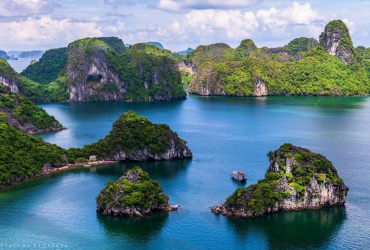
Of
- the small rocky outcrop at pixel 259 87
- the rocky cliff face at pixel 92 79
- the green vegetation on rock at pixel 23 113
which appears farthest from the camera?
the small rocky outcrop at pixel 259 87

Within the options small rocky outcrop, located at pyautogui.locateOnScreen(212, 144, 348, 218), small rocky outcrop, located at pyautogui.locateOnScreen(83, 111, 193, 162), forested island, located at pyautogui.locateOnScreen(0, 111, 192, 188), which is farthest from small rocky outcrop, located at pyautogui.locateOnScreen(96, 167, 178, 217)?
small rocky outcrop, located at pyautogui.locateOnScreen(83, 111, 193, 162)

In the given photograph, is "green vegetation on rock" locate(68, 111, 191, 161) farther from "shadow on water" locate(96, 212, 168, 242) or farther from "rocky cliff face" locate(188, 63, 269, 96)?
"rocky cliff face" locate(188, 63, 269, 96)

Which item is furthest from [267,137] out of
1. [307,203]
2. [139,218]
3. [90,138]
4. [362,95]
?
[362,95]

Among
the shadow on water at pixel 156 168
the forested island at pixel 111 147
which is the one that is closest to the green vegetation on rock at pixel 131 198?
the shadow on water at pixel 156 168

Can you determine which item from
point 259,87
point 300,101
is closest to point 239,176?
point 300,101

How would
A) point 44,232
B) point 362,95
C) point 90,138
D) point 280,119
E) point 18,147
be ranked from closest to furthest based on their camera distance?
point 44,232 → point 18,147 → point 90,138 → point 280,119 → point 362,95

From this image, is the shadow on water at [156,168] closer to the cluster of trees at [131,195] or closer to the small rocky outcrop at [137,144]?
the small rocky outcrop at [137,144]

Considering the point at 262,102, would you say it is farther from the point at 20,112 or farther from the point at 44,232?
the point at 44,232
